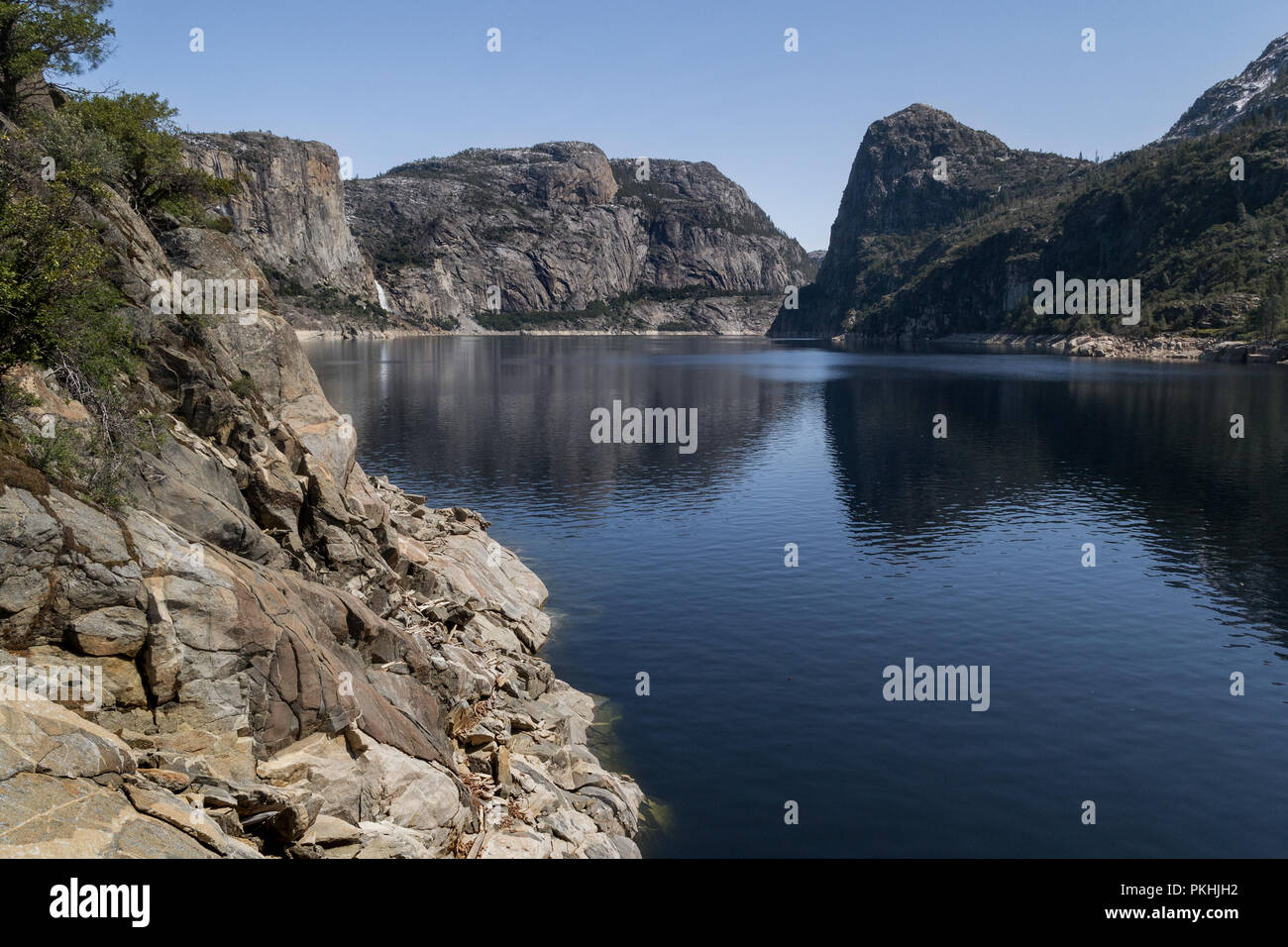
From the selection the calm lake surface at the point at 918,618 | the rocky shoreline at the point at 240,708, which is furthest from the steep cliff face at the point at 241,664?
the calm lake surface at the point at 918,618

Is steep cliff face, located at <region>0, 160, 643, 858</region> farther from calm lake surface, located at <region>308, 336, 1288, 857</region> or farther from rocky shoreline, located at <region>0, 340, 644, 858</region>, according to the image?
calm lake surface, located at <region>308, 336, 1288, 857</region>

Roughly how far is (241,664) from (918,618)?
31877 mm

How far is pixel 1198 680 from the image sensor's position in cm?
3466

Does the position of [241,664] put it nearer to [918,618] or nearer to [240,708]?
[240,708]

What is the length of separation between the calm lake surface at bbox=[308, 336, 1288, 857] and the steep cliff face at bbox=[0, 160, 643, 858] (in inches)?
206

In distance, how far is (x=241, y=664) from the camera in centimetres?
1816

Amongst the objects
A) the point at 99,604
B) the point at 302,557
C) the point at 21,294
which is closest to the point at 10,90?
the point at 21,294

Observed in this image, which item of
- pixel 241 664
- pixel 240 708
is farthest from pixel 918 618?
pixel 240 708

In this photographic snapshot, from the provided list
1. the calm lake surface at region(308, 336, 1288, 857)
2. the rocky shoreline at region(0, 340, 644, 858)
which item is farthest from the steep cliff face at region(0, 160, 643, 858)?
the calm lake surface at region(308, 336, 1288, 857)

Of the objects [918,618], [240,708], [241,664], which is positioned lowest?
[918,618]

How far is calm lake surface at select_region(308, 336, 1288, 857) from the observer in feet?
85.1

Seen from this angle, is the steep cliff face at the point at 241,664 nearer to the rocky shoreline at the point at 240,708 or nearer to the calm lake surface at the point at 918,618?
the rocky shoreline at the point at 240,708

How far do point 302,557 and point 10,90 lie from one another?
20449 millimetres

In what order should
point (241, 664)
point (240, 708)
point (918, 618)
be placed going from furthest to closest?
1. point (918, 618)
2. point (241, 664)
3. point (240, 708)
